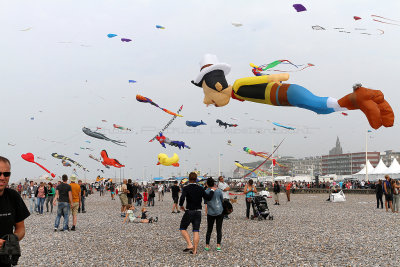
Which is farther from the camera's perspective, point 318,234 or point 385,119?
point 318,234

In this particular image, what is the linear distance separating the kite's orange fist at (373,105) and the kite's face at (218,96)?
1.68 m

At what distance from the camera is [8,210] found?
360cm

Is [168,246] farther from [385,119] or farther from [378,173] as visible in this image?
[378,173]

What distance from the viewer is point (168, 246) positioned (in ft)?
31.1

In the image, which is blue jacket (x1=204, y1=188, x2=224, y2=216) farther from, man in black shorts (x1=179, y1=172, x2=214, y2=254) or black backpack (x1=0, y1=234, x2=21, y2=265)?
black backpack (x1=0, y1=234, x2=21, y2=265)

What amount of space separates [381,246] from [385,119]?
5479mm

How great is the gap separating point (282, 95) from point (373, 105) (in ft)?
3.57

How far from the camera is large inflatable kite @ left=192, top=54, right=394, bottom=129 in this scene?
491 centimetres

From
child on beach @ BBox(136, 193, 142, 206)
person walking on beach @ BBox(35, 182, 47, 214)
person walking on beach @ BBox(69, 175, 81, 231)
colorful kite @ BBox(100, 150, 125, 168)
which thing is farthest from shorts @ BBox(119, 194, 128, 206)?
colorful kite @ BBox(100, 150, 125, 168)

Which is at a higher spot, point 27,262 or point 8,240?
point 8,240

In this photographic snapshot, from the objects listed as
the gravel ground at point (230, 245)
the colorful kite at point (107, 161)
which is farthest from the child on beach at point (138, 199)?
the gravel ground at point (230, 245)

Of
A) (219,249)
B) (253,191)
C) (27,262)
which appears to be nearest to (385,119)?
(219,249)

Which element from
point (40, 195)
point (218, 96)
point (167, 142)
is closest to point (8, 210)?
point (218, 96)

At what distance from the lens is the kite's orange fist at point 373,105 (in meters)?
4.84
